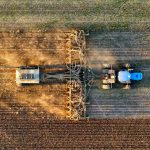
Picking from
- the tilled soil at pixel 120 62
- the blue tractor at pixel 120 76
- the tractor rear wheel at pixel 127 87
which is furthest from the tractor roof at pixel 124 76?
the tilled soil at pixel 120 62

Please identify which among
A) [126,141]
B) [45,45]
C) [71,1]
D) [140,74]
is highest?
[71,1]

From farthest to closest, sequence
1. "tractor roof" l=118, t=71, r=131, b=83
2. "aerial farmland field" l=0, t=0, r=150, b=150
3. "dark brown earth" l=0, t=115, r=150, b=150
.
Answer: "dark brown earth" l=0, t=115, r=150, b=150 < "aerial farmland field" l=0, t=0, r=150, b=150 < "tractor roof" l=118, t=71, r=131, b=83

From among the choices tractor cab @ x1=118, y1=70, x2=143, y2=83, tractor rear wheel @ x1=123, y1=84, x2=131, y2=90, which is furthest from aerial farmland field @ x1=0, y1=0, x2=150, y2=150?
tractor cab @ x1=118, y1=70, x2=143, y2=83

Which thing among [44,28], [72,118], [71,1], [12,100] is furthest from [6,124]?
[71,1]

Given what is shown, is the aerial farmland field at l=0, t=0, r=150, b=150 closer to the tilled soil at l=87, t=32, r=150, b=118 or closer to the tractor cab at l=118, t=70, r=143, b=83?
the tilled soil at l=87, t=32, r=150, b=118

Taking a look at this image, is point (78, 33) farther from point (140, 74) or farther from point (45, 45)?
point (140, 74)

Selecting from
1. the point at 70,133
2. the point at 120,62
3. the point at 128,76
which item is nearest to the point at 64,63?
the point at 120,62
